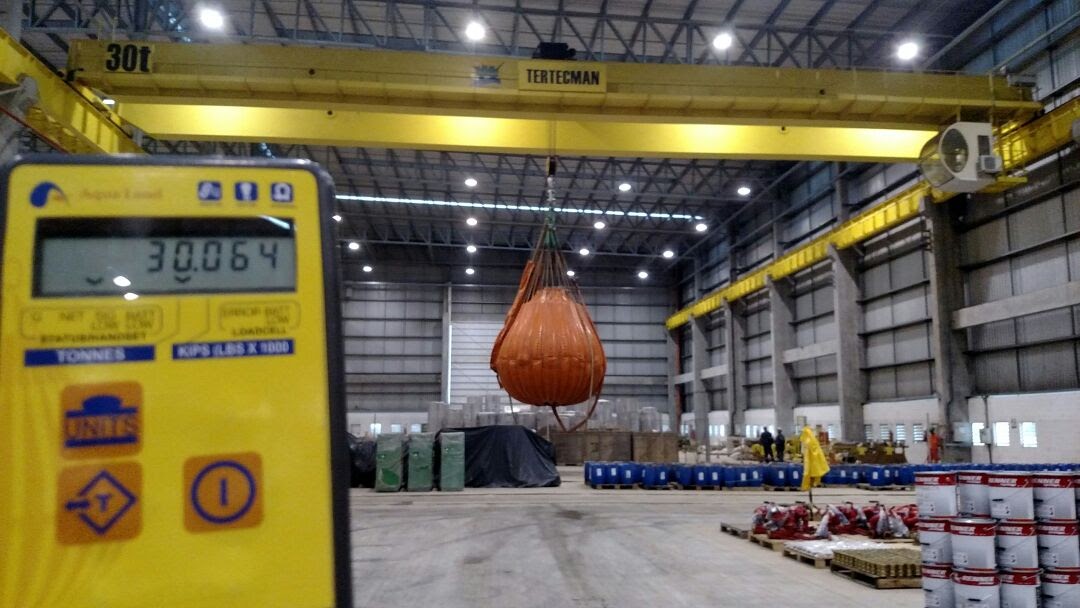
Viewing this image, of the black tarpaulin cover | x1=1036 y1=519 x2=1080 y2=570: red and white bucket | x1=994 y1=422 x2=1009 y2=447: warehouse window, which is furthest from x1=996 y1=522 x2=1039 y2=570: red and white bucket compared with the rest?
x1=994 y1=422 x2=1009 y2=447: warehouse window

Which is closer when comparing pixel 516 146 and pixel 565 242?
pixel 516 146

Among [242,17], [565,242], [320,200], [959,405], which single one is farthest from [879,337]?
[320,200]

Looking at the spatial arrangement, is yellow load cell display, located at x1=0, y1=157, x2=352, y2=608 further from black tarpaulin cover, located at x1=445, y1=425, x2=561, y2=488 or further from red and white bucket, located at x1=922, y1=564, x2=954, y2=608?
black tarpaulin cover, located at x1=445, y1=425, x2=561, y2=488

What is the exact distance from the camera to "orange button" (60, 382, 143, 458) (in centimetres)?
156

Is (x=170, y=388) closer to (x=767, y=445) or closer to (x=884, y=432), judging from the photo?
(x=767, y=445)

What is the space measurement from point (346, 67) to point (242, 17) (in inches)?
381

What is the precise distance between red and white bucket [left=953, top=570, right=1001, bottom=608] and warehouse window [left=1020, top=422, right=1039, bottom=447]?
48.9ft

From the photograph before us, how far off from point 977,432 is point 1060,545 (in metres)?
16.3

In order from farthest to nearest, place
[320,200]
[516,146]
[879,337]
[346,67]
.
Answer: [879,337], [516,146], [346,67], [320,200]

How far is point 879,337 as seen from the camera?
81.8 feet

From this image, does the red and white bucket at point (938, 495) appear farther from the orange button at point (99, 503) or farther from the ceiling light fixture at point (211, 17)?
the ceiling light fixture at point (211, 17)

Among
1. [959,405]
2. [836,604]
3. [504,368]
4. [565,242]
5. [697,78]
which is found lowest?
[836,604]

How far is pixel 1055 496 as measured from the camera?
18.0ft

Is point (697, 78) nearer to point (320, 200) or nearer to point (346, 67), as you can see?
point (346, 67)
